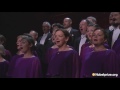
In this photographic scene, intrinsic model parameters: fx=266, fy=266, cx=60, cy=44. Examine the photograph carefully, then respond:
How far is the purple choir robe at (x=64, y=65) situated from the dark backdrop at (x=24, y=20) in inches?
16.3

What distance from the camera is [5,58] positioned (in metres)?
3.88

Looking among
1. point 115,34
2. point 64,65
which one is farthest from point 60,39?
point 115,34

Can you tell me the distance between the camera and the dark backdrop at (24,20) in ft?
12.6

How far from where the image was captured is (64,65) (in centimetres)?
378

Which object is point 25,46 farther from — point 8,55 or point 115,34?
point 115,34

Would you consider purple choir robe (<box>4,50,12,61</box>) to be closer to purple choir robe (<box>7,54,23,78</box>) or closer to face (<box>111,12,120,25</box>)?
purple choir robe (<box>7,54,23,78</box>)

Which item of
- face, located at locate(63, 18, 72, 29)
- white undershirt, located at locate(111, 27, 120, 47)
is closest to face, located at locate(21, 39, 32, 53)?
face, located at locate(63, 18, 72, 29)

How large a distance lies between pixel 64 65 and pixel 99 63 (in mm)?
493

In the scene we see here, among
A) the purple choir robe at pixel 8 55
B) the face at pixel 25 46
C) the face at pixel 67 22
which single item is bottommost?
the purple choir robe at pixel 8 55

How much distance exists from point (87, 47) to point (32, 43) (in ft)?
2.63

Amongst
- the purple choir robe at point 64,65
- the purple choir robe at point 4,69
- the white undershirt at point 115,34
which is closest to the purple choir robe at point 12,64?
the purple choir robe at point 4,69

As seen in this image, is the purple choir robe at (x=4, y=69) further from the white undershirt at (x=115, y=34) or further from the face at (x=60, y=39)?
the white undershirt at (x=115, y=34)
